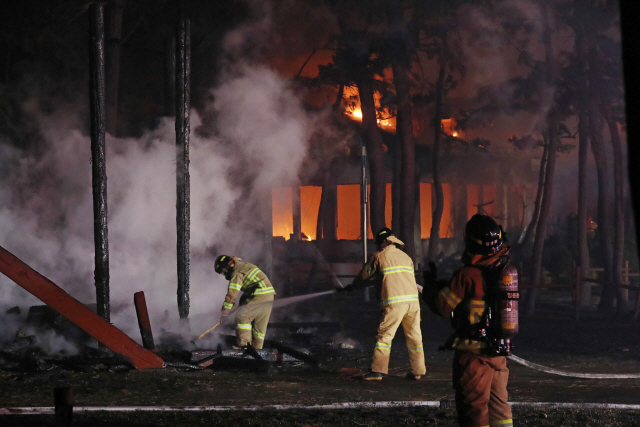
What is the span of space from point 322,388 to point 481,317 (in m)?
3.10

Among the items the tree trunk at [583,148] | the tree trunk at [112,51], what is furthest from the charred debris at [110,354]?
the tree trunk at [583,148]

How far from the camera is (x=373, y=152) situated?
63.9 ft

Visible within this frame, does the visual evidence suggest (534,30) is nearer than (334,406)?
No

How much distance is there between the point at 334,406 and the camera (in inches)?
253

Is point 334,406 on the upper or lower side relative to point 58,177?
lower

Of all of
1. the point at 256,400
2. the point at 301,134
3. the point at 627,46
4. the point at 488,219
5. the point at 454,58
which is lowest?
the point at 256,400

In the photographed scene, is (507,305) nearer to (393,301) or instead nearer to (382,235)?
(393,301)

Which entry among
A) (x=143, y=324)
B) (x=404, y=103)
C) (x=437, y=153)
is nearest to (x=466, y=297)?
(x=143, y=324)

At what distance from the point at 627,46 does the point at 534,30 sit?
1575cm

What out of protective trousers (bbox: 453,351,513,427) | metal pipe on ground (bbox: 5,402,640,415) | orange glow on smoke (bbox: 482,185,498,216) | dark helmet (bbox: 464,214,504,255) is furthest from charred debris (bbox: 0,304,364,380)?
orange glow on smoke (bbox: 482,185,498,216)

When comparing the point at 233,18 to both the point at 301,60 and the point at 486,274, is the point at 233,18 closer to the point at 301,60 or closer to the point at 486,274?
the point at 301,60

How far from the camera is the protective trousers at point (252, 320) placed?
9461 millimetres

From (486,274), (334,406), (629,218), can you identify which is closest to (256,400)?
(334,406)

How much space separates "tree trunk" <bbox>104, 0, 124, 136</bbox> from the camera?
14727 mm
